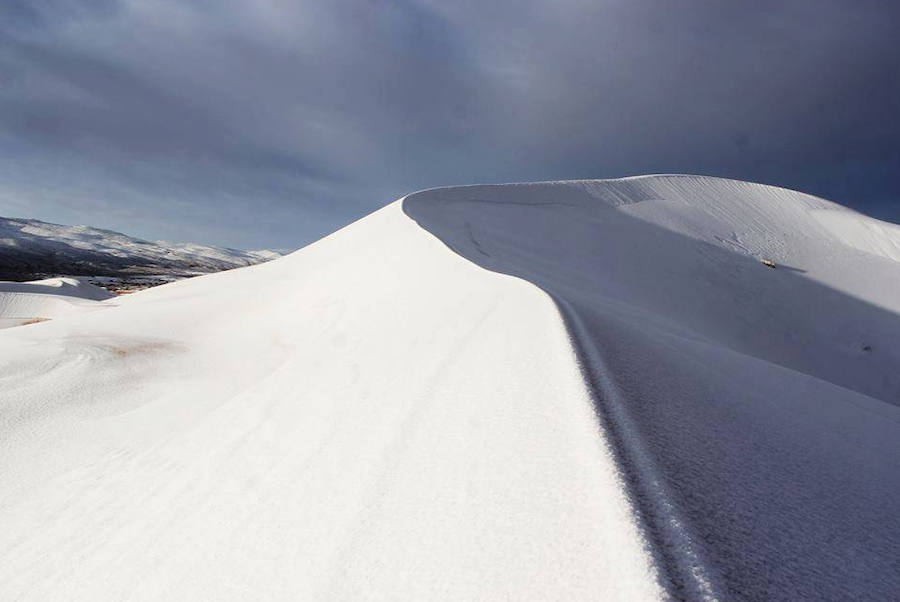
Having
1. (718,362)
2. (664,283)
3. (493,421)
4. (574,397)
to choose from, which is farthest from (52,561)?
(664,283)

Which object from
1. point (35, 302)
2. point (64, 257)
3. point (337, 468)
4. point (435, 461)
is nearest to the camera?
point (435, 461)

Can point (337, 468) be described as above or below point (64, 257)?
above

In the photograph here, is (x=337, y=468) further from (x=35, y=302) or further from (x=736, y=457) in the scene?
(x=35, y=302)

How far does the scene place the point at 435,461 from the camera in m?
1.44

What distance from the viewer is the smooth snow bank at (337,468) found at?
1.05 metres

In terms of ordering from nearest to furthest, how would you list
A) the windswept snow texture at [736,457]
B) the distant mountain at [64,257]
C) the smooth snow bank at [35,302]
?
the windswept snow texture at [736,457] → the smooth snow bank at [35,302] → the distant mountain at [64,257]

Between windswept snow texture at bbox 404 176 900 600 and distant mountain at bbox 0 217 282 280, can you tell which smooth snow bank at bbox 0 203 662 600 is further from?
distant mountain at bbox 0 217 282 280

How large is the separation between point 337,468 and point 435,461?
0.43m

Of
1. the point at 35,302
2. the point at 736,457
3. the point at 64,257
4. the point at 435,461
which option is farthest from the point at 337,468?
the point at 64,257

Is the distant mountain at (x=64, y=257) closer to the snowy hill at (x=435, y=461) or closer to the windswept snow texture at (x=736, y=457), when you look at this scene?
the snowy hill at (x=435, y=461)

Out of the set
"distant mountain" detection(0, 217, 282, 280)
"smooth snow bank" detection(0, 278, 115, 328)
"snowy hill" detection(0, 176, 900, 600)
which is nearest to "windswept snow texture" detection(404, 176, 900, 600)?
"snowy hill" detection(0, 176, 900, 600)

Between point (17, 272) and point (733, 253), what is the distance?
6255cm

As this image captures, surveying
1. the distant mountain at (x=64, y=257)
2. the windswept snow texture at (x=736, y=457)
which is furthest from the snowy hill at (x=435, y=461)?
the distant mountain at (x=64, y=257)

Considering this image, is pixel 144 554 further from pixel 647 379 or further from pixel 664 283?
pixel 664 283
